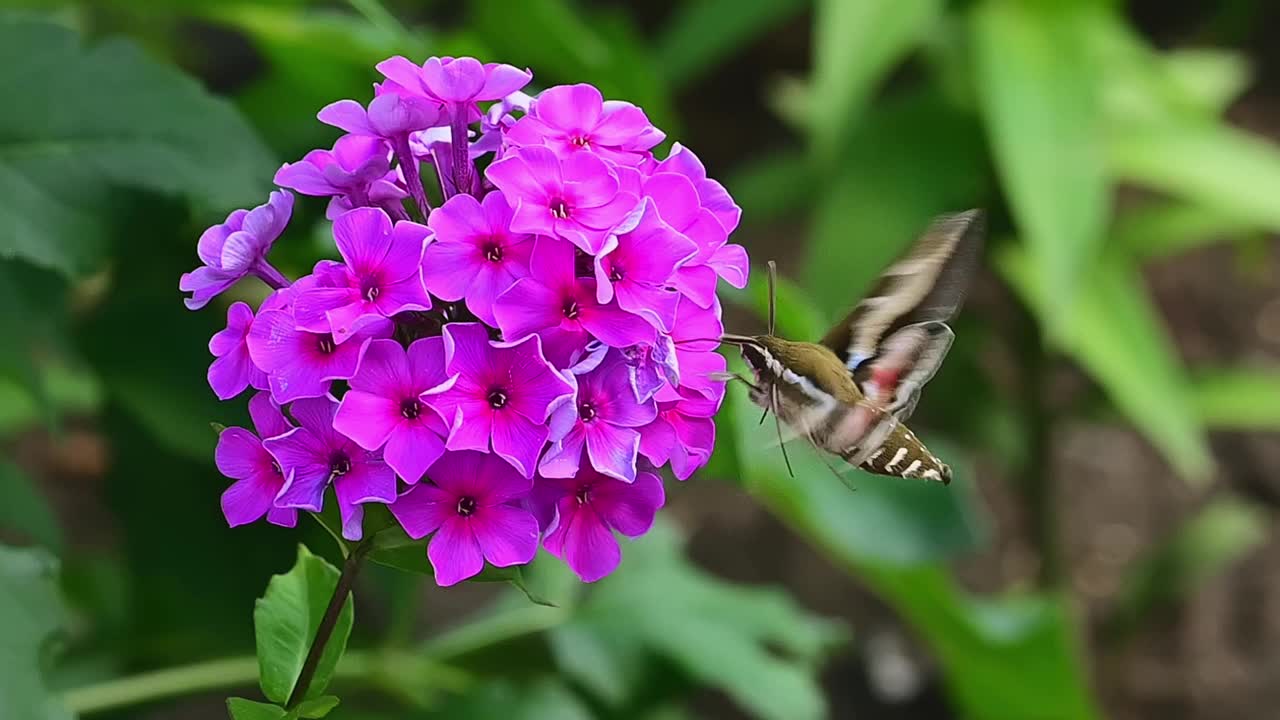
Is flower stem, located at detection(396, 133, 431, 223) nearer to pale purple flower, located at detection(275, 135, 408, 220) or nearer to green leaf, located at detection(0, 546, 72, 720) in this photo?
pale purple flower, located at detection(275, 135, 408, 220)

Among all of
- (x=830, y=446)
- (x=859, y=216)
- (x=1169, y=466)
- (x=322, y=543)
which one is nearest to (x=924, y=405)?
(x=859, y=216)

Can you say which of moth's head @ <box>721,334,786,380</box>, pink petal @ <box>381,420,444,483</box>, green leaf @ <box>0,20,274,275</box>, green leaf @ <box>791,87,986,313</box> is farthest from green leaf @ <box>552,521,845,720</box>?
pink petal @ <box>381,420,444,483</box>

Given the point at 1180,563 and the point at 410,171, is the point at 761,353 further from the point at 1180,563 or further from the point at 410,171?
the point at 1180,563

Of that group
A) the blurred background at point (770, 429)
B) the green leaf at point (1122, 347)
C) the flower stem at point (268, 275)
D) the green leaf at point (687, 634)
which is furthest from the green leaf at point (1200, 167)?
the flower stem at point (268, 275)

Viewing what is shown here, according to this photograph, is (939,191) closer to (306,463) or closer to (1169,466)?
(1169,466)

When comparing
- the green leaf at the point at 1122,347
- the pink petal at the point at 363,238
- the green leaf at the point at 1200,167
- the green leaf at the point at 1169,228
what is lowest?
the green leaf at the point at 1122,347

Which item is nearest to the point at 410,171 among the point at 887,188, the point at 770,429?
the point at 770,429

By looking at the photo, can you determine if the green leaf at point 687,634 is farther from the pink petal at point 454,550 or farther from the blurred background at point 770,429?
the pink petal at point 454,550
